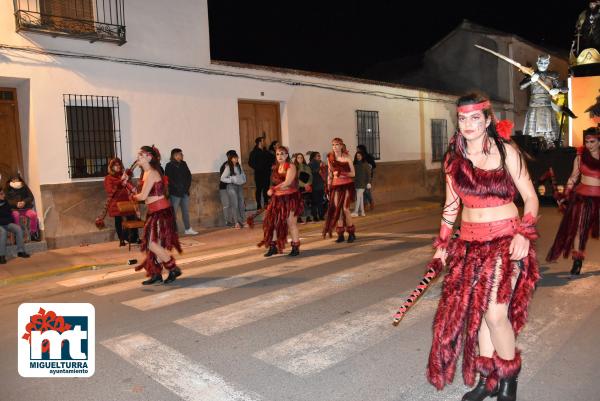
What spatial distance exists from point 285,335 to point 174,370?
3.64 feet

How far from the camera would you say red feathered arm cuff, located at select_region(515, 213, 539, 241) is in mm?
3107

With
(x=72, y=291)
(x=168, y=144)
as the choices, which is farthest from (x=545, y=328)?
(x=168, y=144)

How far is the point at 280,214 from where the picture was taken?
8.47 metres

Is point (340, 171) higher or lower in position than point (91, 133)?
lower

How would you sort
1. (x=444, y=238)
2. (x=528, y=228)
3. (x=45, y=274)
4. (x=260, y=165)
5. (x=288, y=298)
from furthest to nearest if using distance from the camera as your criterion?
(x=260, y=165), (x=45, y=274), (x=288, y=298), (x=444, y=238), (x=528, y=228)

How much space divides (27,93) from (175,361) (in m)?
7.95

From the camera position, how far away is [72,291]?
7.00m

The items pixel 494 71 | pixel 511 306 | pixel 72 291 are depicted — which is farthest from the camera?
pixel 494 71

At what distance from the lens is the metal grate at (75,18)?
9656 millimetres

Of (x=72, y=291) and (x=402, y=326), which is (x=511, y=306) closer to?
(x=402, y=326)

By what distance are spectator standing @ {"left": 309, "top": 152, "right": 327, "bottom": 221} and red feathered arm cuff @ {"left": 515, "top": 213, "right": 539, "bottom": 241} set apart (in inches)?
390

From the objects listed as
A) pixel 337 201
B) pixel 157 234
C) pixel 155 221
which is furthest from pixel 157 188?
pixel 337 201

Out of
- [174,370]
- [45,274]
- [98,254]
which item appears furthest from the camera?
[98,254]

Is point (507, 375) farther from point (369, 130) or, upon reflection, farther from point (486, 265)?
point (369, 130)
